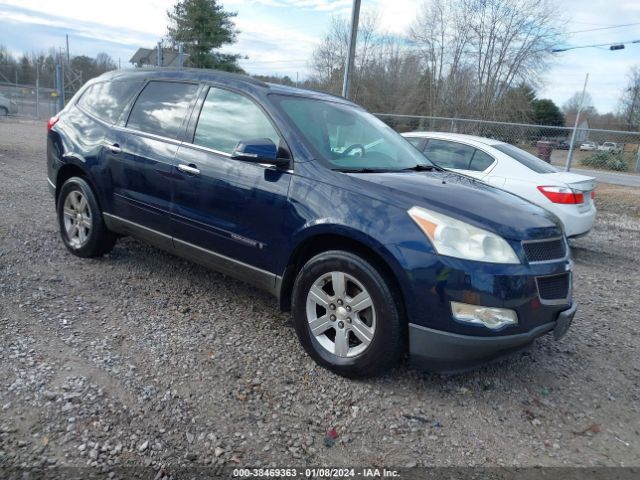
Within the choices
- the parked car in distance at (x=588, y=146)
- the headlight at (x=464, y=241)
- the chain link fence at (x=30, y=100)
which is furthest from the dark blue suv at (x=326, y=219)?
the chain link fence at (x=30, y=100)

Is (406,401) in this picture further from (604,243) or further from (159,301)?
(604,243)

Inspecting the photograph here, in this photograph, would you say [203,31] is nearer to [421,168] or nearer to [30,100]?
[30,100]

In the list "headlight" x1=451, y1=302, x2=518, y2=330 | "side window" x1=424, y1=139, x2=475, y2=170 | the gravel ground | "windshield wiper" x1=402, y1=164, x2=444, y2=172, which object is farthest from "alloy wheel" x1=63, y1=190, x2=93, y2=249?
"side window" x1=424, y1=139, x2=475, y2=170

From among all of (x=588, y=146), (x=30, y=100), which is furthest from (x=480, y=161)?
(x=30, y=100)

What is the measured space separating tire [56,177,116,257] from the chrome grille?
367cm

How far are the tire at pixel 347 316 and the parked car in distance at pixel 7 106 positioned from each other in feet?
98.1

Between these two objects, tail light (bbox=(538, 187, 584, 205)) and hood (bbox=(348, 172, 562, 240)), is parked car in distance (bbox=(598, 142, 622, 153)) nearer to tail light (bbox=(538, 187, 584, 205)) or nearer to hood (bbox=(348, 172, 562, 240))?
tail light (bbox=(538, 187, 584, 205))

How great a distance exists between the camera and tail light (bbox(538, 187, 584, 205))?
6191mm

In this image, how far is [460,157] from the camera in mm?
7020

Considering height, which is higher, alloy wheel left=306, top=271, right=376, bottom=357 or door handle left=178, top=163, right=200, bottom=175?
door handle left=178, top=163, right=200, bottom=175

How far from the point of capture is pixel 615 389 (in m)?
3.31

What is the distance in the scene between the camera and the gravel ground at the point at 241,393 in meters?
2.47

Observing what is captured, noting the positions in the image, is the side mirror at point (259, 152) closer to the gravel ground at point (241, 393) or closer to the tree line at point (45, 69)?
the gravel ground at point (241, 393)

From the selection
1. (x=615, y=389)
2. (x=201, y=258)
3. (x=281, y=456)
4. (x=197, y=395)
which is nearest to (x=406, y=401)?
(x=281, y=456)
